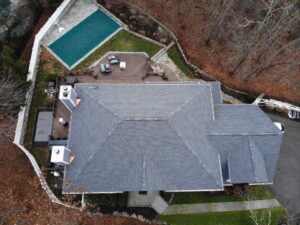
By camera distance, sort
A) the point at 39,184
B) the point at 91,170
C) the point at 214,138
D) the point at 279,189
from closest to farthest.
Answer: the point at 91,170, the point at 214,138, the point at 39,184, the point at 279,189

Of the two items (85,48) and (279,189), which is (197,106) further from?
(85,48)

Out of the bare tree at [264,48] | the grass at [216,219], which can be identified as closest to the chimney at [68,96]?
the grass at [216,219]

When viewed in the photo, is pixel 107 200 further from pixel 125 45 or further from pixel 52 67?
pixel 125 45

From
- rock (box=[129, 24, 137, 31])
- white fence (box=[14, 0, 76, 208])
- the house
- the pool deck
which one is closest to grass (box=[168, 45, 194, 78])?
rock (box=[129, 24, 137, 31])

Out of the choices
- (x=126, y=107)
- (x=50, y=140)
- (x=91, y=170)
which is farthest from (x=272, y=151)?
(x=50, y=140)

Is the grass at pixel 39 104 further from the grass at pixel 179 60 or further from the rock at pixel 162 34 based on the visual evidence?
the grass at pixel 179 60

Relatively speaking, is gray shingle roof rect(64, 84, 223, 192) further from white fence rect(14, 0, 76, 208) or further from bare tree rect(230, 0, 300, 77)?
bare tree rect(230, 0, 300, 77)

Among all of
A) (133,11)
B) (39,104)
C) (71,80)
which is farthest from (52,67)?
(133,11)
